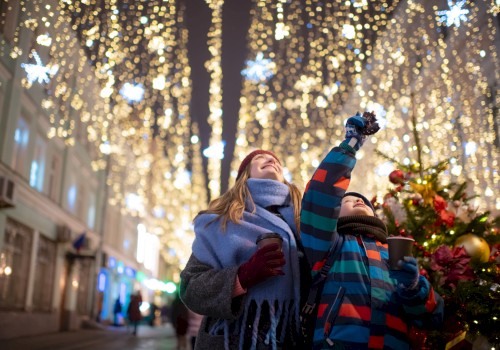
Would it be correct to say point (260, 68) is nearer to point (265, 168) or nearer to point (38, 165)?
point (38, 165)

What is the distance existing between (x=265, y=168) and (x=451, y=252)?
1.69m

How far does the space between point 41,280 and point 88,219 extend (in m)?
7.71

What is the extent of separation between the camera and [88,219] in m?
26.2

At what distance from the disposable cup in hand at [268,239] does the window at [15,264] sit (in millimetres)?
13397

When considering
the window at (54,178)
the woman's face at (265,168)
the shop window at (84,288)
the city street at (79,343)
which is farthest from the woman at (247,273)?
the shop window at (84,288)

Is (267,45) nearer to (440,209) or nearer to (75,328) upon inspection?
(440,209)

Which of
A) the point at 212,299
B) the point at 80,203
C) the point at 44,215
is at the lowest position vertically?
the point at 212,299

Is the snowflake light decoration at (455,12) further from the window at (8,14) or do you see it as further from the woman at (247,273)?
the woman at (247,273)

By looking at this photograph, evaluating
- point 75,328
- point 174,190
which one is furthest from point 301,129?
point 174,190

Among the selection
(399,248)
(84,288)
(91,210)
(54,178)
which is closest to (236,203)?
(399,248)

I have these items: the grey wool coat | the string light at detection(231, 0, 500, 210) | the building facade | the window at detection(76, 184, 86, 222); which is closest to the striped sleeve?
the grey wool coat

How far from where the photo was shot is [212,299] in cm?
264

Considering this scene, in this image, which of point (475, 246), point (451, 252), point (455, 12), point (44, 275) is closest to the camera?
point (451, 252)

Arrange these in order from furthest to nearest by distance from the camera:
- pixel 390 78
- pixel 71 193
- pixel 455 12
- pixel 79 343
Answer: pixel 71 193, pixel 390 78, pixel 79 343, pixel 455 12
